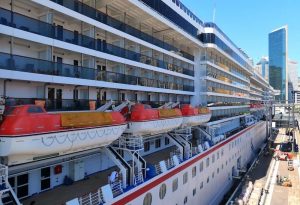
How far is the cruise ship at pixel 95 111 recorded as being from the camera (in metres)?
11.3

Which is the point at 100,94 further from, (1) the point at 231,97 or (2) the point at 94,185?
(1) the point at 231,97

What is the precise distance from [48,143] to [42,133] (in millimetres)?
490

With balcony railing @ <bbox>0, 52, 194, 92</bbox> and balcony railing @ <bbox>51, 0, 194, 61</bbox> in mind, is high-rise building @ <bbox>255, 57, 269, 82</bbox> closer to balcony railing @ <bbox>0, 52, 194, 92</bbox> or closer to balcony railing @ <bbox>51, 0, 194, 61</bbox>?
balcony railing @ <bbox>51, 0, 194, 61</bbox>

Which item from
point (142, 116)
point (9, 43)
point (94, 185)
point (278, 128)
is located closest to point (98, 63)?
point (142, 116)

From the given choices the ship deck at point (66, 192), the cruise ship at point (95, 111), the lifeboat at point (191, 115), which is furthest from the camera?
the lifeboat at point (191, 115)

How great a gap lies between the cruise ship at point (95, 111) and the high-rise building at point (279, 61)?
474 ft

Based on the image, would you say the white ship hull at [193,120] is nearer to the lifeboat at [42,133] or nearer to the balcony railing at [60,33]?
the balcony railing at [60,33]

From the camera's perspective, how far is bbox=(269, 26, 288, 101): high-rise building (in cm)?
15646

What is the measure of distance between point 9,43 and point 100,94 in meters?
7.26

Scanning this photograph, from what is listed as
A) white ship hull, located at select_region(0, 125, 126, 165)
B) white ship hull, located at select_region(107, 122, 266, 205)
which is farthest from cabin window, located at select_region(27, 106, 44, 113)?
white ship hull, located at select_region(107, 122, 266, 205)

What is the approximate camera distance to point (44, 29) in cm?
1370

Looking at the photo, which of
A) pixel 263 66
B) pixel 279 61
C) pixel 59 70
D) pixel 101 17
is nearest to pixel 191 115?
pixel 101 17

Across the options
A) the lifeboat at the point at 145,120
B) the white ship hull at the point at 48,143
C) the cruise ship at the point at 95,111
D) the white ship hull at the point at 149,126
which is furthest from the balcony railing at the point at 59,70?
the white ship hull at the point at 149,126

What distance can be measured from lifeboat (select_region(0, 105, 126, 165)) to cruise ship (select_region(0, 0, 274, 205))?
4 centimetres
